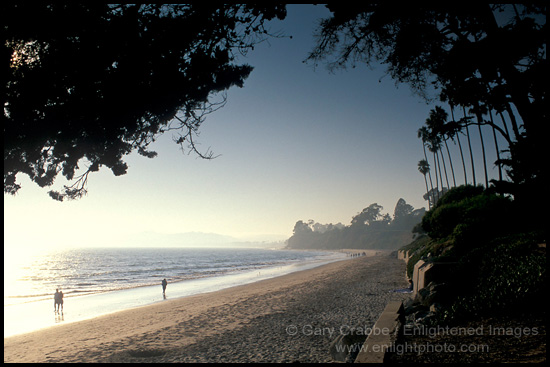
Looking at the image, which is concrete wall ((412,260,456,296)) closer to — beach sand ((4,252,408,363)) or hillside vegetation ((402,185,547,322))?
hillside vegetation ((402,185,547,322))

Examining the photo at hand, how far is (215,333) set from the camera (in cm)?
1301

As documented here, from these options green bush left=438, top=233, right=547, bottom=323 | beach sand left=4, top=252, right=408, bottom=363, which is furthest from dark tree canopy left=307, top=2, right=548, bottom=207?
beach sand left=4, top=252, right=408, bottom=363

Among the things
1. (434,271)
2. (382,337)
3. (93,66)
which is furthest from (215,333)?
(93,66)

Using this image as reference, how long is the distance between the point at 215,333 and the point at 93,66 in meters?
11.7

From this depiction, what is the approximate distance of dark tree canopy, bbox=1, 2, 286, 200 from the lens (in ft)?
14.6

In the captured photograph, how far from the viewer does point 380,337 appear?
5.70m

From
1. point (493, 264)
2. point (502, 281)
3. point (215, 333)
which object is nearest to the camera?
point (502, 281)

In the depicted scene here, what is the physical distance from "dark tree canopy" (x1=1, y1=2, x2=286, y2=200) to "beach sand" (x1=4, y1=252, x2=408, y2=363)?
784 cm

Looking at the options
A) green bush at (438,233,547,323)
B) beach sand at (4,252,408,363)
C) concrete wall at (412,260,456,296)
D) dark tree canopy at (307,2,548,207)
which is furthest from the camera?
concrete wall at (412,260,456,296)

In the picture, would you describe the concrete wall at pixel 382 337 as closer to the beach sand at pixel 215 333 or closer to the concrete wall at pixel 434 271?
the beach sand at pixel 215 333

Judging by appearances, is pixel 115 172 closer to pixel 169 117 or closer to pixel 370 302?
pixel 169 117

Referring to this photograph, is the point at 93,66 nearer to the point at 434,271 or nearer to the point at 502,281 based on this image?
the point at 502,281

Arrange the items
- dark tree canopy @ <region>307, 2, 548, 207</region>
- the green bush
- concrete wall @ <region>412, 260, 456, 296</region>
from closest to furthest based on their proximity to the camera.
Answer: dark tree canopy @ <region>307, 2, 548, 207</region>
the green bush
concrete wall @ <region>412, 260, 456, 296</region>

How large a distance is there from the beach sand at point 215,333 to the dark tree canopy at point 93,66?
25.7 ft
